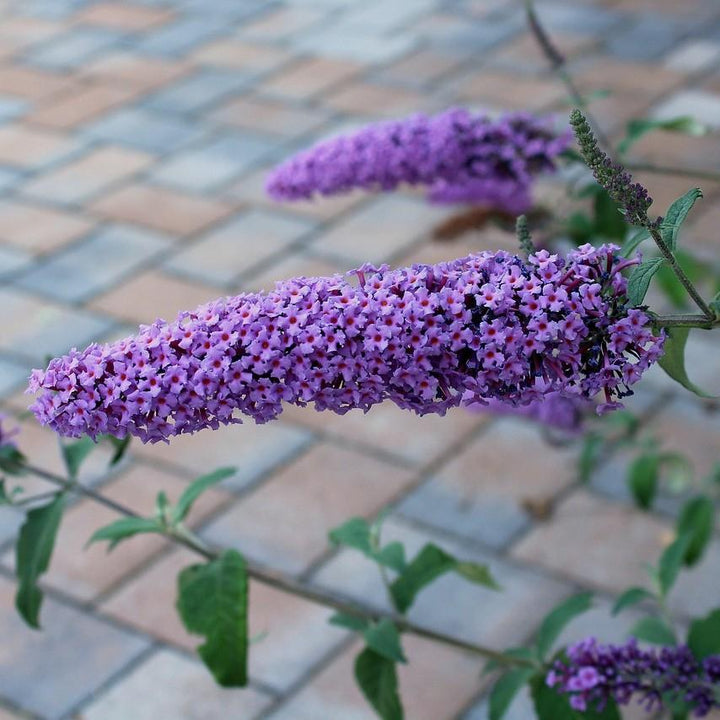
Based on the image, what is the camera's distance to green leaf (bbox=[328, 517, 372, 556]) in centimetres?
163

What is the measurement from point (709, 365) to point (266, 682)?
138 cm

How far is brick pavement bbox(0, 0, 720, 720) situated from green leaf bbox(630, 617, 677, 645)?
59 centimetres

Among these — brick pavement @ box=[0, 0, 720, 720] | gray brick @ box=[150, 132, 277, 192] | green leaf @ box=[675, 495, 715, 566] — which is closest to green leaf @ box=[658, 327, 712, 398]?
green leaf @ box=[675, 495, 715, 566]

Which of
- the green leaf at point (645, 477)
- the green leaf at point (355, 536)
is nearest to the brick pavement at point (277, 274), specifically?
the green leaf at point (645, 477)

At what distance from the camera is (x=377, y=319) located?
0.97m

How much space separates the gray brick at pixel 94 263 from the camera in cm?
357

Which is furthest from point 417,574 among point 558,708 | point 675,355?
point 675,355

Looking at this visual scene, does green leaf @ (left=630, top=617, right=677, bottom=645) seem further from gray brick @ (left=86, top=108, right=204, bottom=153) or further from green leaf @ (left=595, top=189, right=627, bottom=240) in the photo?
gray brick @ (left=86, top=108, right=204, bottom=153)

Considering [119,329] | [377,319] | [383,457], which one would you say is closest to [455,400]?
[377,319]

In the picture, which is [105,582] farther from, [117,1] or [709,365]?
[117,1]

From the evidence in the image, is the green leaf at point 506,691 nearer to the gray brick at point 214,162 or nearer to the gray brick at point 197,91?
the gray brick at point 214,162

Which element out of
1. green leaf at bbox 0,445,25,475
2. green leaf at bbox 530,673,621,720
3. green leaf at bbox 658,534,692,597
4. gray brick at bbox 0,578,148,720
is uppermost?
green leaf at bbox 0,445,25,475

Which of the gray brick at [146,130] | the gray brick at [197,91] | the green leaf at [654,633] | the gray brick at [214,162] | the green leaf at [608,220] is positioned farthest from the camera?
the gray brick at [197,91]

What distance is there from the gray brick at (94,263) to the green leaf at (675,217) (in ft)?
8.79
